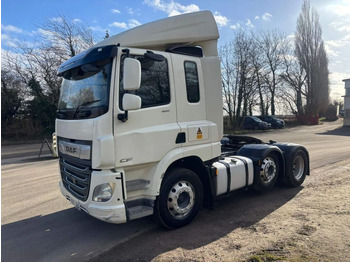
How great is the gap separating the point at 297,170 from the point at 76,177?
523 centimetres

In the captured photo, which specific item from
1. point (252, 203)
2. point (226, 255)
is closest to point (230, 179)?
point (252, 203)

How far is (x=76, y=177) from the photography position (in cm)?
392

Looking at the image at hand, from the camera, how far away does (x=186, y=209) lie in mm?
4234

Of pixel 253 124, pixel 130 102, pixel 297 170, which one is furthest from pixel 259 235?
pixel 253 124

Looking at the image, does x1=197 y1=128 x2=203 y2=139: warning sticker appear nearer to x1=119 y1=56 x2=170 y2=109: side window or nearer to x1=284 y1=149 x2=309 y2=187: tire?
x1=119 y1=56 x2=170 y2=109: side window

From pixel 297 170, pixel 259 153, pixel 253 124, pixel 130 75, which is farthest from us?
pixel 253 124

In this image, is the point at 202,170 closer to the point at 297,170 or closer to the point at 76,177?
the point at 76,177

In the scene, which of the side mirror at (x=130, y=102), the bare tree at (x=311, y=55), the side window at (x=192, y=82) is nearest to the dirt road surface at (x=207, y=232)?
the side mirror at (x=130, y=102)

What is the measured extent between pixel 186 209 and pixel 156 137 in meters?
1.33

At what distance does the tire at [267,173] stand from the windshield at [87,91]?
3545 millimetres

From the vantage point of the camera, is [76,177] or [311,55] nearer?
[76,177]

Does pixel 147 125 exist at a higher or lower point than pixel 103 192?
higher

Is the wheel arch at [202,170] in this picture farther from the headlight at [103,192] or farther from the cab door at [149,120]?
the headlight at [103,192]

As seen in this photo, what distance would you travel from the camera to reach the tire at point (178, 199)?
13.0ft
